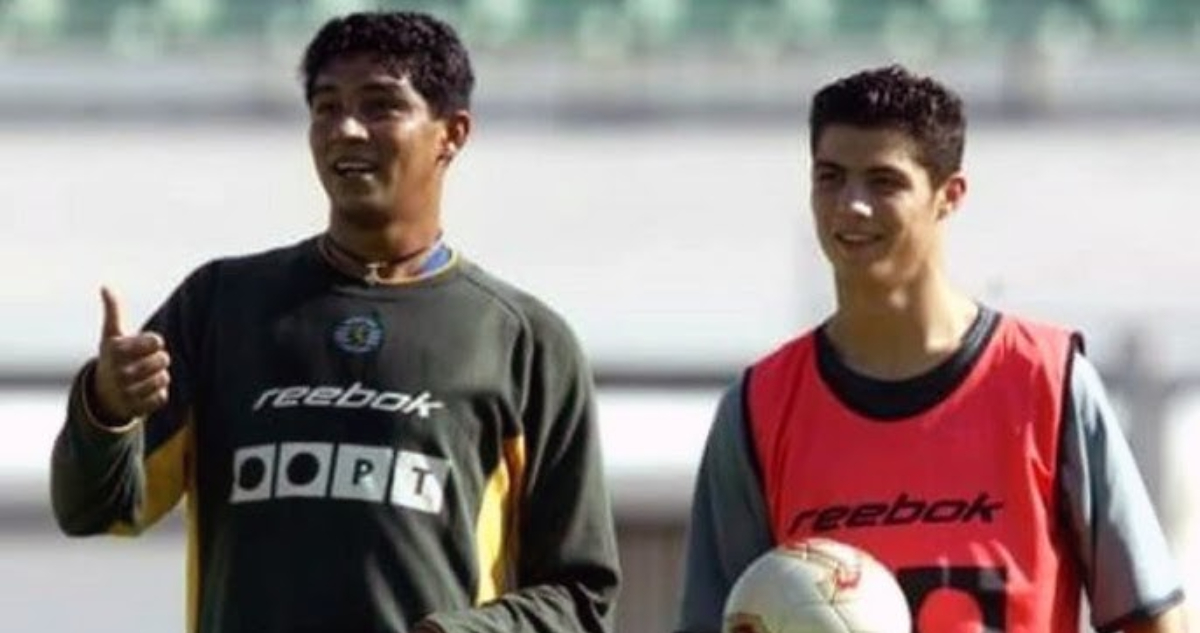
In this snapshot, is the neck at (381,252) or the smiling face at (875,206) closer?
the smiling face at (875,206)

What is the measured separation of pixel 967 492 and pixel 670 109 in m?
10.5

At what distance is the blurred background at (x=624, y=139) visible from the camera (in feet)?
44.7

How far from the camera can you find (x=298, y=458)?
15.0ft

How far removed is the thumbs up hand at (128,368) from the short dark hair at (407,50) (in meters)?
0.47

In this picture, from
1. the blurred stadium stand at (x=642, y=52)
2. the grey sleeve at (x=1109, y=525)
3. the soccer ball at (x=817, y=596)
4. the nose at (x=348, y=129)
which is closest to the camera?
the soccer ball at (x=817, y=596)

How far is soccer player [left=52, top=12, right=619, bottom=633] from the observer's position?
4.53 metres

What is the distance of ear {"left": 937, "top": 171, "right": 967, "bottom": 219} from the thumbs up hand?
86cm

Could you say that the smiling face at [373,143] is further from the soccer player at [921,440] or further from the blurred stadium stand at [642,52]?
the blurred stadium stand at [642,52]

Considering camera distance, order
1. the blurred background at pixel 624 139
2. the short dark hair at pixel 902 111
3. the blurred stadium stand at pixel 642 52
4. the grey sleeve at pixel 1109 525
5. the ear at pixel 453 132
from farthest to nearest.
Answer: the blurred stadium stand at pixel 642 52
the blurred background at pixel 624 139
the ear at pixel 453 132
the short dark hair at pixel 902 111
the grey sleeve at pixel 1109 525

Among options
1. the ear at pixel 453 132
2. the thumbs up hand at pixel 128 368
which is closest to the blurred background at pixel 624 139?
the ear at pixel 453 132

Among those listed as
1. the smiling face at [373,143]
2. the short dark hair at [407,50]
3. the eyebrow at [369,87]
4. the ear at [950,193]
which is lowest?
the ear at [950,193]

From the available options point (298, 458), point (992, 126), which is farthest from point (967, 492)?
point (992, 126)

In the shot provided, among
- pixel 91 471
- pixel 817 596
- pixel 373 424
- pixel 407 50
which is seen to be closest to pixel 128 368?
pixel 91 471

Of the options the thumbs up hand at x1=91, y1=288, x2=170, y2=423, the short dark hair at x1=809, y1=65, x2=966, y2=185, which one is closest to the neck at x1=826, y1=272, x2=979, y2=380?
the short dark hair at x1=809, y1=65, x2=966, y2=185
